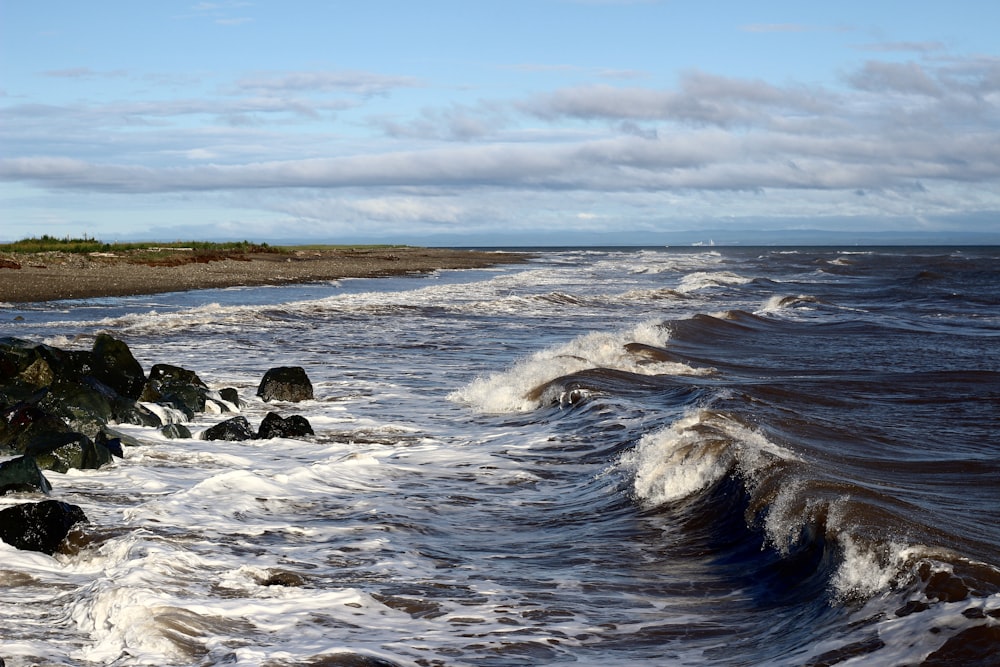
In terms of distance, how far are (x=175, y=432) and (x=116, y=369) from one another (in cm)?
246

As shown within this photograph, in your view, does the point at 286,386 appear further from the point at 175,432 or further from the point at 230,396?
the point at 175,432

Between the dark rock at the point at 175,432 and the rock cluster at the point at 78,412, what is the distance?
0.04ft

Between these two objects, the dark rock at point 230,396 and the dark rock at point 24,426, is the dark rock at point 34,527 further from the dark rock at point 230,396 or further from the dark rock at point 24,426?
the dark rock at point 230,396

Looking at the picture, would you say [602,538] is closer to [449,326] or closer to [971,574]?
[971,574]

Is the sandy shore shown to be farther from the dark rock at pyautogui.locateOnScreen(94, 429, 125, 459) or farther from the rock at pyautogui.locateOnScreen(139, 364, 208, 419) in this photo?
the dark rock at pyautogui.locateOnScreen(94, 429, 125, 459)

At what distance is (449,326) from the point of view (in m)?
29.1

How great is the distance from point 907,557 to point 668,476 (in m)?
3.64

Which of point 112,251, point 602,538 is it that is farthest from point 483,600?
point 112,251

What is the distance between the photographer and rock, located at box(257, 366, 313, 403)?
15610mm

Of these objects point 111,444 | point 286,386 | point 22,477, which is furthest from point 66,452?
point 286,386

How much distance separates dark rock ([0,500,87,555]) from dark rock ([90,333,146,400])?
6.58 metres

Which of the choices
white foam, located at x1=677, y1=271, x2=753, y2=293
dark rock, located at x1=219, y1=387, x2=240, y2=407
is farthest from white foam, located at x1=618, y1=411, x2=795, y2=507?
white foam, located at x1=677, y1=271, x2=753, y2=293

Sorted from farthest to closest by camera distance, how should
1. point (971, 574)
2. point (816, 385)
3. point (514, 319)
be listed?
point (514, 319) → point (816, 385) → point (971, 574)

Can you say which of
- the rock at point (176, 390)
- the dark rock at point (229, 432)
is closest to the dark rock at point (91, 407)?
the rock at point (176, 390)
